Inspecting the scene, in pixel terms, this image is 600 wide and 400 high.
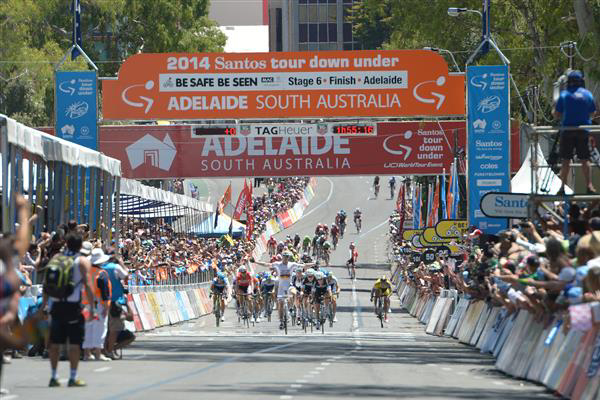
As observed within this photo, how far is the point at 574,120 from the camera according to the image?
67.5ft

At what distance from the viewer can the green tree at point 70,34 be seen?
6875 cm

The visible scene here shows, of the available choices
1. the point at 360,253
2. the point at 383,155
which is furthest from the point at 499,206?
the point at 360,253

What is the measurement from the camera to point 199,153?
48.2 metres

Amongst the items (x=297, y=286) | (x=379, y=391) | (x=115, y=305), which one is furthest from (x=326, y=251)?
(x=379, y=391)

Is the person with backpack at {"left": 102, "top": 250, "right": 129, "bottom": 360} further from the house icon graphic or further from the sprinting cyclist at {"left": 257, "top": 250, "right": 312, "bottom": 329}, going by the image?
the house icon graphic

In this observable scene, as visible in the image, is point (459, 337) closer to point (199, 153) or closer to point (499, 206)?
point (499, 206)

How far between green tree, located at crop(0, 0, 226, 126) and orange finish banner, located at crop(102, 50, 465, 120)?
25467mm

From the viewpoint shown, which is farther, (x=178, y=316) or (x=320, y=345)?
(x=178, y=316)

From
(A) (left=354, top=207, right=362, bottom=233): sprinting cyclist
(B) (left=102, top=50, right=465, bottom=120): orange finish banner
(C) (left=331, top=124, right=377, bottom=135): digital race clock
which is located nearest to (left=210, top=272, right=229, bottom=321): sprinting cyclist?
(B) (left=102, top=50, right=465, bottom=120): orange finish banner

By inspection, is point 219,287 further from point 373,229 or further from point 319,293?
point 373,229

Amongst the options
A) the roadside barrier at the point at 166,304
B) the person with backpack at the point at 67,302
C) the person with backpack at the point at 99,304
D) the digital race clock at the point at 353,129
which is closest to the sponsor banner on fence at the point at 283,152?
the digital race clock at the point at 353,129

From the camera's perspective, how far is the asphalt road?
1581 cm

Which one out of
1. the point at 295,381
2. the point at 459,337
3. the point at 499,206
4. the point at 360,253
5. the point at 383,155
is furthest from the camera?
the point at 360,253

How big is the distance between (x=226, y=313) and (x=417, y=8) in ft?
38.1
